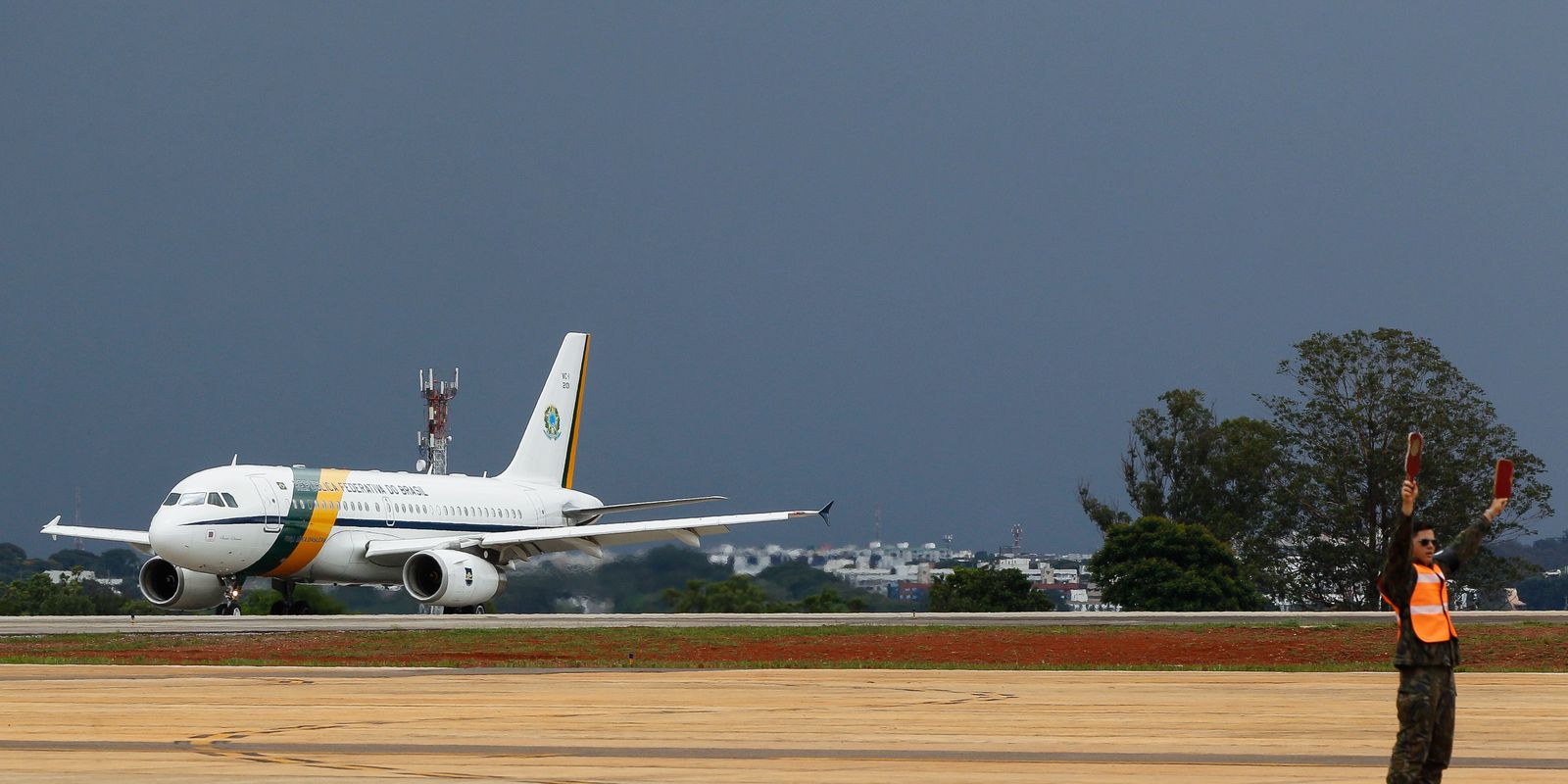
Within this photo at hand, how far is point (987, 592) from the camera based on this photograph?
65.8 metres

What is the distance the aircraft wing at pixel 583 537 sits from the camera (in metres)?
51.8

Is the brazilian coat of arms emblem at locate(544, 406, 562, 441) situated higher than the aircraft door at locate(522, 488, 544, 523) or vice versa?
the brazilian coat of arms emblem at locate(544, 406, 562, 441)

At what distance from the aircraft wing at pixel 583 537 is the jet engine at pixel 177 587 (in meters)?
4.80

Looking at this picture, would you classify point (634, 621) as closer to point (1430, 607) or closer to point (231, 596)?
point (231, 596)

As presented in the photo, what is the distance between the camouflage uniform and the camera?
1110cm

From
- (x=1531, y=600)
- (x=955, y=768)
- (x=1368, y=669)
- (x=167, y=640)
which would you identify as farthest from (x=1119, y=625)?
(x=1531, y=600)

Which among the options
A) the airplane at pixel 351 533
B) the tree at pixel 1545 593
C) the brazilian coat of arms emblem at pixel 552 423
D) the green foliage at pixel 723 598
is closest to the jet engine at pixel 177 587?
the airplane at pixel 351 533

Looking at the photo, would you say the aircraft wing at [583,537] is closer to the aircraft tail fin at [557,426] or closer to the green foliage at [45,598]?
the aircraft tail fin at [557,426]

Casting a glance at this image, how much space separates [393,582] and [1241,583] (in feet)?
105

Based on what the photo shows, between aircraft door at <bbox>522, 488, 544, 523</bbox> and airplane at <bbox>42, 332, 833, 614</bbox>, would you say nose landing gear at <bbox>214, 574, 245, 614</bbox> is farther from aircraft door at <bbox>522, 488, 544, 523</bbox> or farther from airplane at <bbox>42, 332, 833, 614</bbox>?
aircraft door at <bbox>522, 488, 544, 523</bbox>

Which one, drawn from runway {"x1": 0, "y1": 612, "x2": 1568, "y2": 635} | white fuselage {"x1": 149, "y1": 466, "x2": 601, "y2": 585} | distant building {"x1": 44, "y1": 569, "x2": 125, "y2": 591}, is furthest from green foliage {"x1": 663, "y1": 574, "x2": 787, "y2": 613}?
distant building {"x1": 44, "y1": 569, "x2": 125, "y2": 591}

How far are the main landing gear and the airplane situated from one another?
0.04 m

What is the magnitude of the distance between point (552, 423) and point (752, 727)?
49711 mm

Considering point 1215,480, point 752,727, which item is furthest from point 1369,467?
point 752,727
